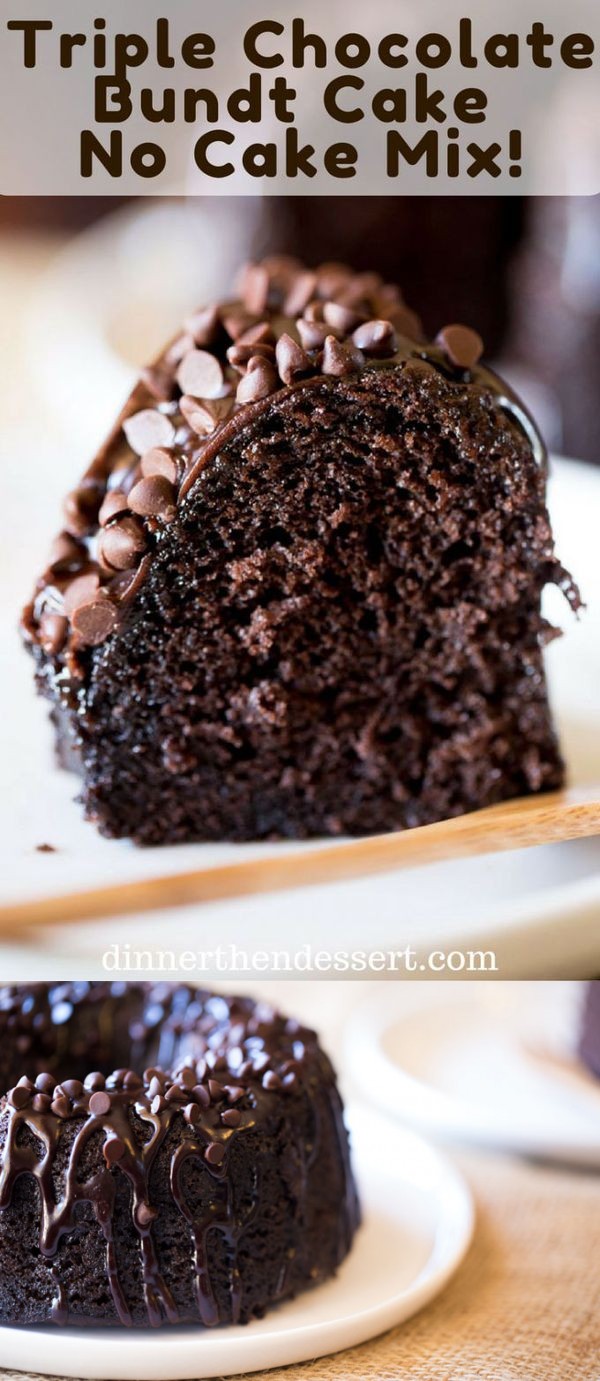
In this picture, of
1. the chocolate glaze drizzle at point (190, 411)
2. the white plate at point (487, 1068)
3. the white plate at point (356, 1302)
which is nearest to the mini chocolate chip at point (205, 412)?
the chocolate glaze drizzle at point (190, 411)

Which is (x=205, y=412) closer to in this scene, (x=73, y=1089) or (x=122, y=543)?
(x=122, y=543)

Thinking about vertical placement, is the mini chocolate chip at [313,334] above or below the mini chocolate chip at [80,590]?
above

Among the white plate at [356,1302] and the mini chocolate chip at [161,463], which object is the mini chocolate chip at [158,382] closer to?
the mini chocolate chip at [161,463]

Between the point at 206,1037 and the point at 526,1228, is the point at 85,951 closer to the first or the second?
the point at 206,1037

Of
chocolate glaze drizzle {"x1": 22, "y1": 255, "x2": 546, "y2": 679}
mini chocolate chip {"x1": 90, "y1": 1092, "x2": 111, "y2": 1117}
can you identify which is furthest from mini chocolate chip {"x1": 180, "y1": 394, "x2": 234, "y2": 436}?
mini chocolate chip {"x1": 90, "y1": 1092, "x2": 111, "y2": 1117}

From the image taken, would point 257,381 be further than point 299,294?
No

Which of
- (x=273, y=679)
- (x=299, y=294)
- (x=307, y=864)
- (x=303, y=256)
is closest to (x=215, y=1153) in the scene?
(x=307, y=864)
